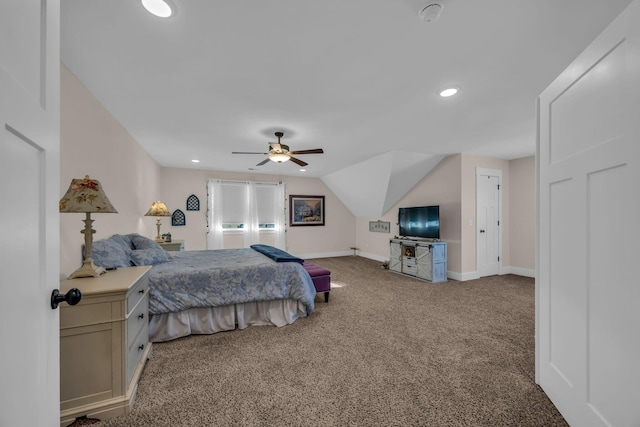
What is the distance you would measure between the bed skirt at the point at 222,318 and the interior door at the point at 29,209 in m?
1.84

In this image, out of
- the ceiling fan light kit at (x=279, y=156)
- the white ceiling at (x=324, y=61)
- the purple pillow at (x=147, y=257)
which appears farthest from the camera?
the ceiling fan light kit at (x=279, y=156)

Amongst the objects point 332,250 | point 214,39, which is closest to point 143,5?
point 214,39

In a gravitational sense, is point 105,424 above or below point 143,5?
below

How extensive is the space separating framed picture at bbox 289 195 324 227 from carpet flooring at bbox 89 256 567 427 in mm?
4185

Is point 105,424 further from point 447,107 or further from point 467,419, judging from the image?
point 447,107

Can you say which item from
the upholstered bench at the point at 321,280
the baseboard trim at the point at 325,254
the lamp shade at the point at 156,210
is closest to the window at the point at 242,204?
the baseboard trim at the point at 325,254

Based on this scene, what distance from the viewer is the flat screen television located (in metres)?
4.91

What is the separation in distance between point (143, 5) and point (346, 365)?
9.20 ft

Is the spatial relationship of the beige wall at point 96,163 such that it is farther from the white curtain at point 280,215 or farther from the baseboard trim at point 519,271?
the baseboard trim at point 519,271

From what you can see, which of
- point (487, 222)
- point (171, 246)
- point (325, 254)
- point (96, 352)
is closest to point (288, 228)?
point (325, 254)

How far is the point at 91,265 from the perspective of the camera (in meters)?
1.85

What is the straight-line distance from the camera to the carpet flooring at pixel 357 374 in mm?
1582

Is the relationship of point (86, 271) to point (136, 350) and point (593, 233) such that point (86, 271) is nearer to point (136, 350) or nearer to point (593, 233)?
point (136, 350)

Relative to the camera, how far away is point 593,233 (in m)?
1.31
